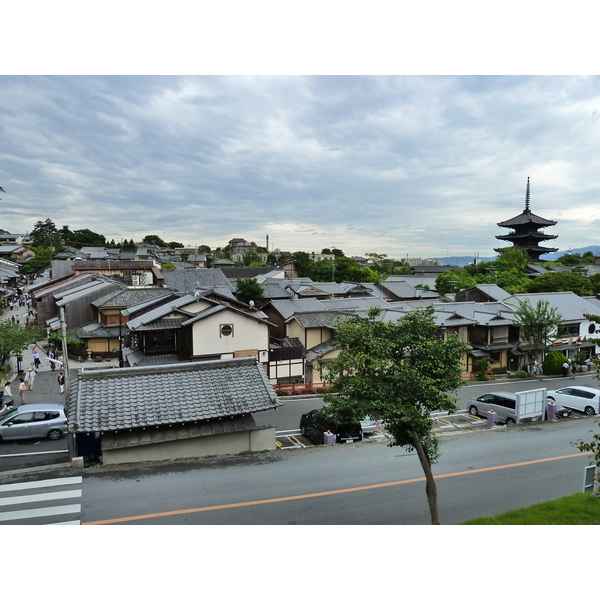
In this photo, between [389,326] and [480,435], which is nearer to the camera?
[389,326]

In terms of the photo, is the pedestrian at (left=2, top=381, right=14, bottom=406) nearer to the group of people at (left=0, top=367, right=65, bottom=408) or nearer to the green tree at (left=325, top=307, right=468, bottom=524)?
the group of people at (left=0, top=367, right=65, bottom=408)

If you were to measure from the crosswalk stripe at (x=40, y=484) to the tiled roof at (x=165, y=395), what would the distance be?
1.13m

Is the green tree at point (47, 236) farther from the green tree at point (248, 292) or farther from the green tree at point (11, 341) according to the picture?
the green tree at point (11, 341)

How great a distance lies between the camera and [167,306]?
23.9 metres

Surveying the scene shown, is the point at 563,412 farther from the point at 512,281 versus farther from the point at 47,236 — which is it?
the point at 47,236

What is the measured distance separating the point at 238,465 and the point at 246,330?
1243cm

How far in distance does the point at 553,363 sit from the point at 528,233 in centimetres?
4734

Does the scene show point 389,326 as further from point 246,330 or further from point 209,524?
point 246,330

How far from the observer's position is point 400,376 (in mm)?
7230

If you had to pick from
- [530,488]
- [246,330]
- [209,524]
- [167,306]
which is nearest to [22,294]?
[167,306]

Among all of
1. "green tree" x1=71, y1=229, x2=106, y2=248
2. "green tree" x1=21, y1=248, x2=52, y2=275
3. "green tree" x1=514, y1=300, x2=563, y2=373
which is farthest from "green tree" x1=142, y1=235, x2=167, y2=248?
"green tree" x1=514, y1=300, x2=563, y2=373

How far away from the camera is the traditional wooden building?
212 ft

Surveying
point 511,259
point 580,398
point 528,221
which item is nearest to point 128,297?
point 580,398

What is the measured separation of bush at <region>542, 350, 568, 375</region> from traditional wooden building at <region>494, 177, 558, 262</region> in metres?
43.4
